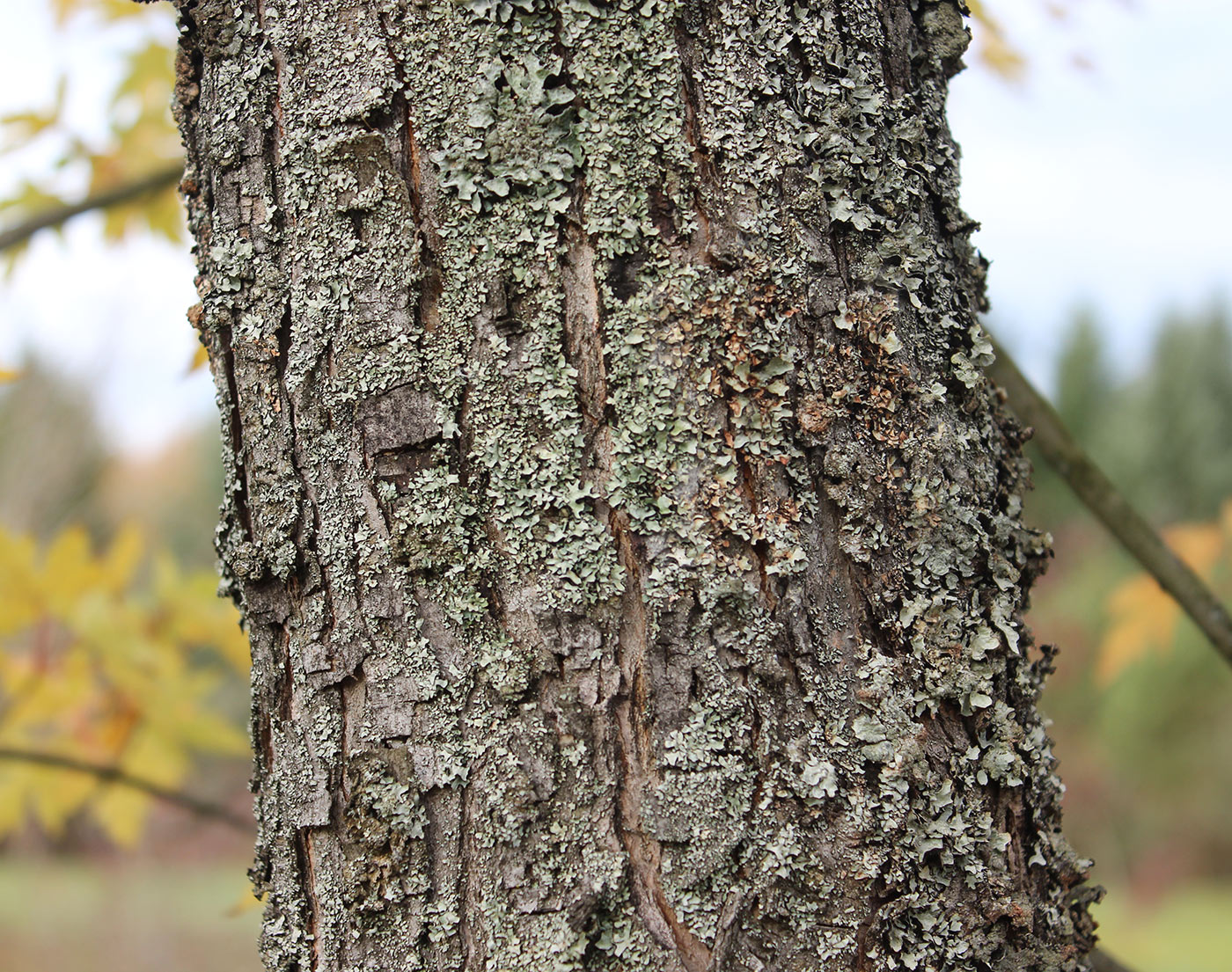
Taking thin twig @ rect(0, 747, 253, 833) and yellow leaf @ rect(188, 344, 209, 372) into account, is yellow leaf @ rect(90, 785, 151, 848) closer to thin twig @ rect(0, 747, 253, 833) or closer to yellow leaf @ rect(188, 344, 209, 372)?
thin twig @ rect(0, 747, 253, 833)

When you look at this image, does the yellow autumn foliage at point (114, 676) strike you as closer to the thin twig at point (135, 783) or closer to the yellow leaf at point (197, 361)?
the thin twig at point (135, 783)

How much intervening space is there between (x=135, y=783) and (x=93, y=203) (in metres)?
0.98

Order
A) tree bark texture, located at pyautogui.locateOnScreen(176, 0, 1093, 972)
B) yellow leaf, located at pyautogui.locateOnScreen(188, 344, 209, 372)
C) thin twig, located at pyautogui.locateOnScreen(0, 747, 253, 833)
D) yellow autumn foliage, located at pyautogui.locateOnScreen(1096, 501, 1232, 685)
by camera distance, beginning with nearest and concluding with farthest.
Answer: tree bark texture, located at pyautogui.locateOnScreen(176, 0, 1093, 972) → yellow leaf, located at pyautogui.locateOnScreen(188, 344, 209, 372) → thin twig, located at pyautogui.locateOnScreen(0, 747, 253, 833) → yellow autumn foliage, located at pyautogui.locateOnScreen(1096, 501, 1232, 685)

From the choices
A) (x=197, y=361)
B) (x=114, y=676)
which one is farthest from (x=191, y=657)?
(x=197, y=361)

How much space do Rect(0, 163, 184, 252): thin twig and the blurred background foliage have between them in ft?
0.13

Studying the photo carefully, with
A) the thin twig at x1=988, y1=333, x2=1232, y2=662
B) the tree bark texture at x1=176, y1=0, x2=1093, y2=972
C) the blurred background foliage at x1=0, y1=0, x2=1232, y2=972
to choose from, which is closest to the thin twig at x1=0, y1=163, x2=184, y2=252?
the blurred background foliage at x1=0, y1=0, x2=1232, y2=972

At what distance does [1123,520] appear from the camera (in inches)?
44.3

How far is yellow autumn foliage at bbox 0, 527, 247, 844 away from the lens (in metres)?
1.69

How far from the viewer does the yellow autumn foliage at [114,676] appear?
1686 millimetres

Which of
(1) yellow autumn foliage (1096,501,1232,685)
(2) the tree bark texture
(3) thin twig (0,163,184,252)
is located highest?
(3) thin twig (0,163,184,252)

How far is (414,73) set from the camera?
0.66 m

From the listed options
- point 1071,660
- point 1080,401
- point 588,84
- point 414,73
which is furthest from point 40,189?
point 1080,401

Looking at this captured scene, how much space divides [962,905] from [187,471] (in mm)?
19531

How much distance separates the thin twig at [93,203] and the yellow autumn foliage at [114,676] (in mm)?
551
